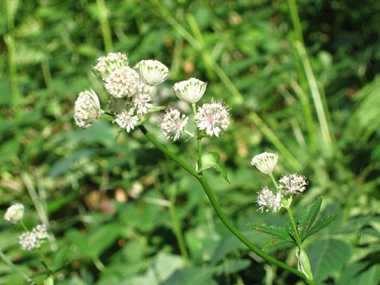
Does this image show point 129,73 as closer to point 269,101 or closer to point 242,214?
point 242,214

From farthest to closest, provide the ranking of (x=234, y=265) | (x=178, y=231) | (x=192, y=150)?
(x=192, y=150) < (x=178, y=231) < (x=234, y=265)

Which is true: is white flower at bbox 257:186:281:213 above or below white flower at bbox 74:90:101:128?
below

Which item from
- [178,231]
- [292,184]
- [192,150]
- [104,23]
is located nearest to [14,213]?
[292,184]

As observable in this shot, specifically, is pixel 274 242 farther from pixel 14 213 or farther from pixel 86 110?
pixel 14 213

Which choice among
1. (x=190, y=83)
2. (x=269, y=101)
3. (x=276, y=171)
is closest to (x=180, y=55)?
(x=269, y=101)

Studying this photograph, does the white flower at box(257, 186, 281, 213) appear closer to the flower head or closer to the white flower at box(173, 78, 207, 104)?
the white flower at box(173, 78, 207, 104)

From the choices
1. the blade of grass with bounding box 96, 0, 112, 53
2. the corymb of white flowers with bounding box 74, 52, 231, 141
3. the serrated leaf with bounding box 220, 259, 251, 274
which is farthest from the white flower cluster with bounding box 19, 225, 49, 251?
the blade of grass with bounding box 96, 0, 112, 53

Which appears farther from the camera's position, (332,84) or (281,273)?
(332,84)
